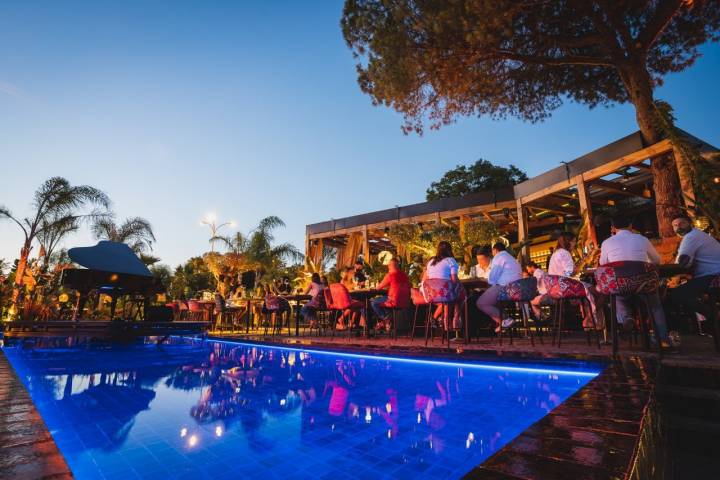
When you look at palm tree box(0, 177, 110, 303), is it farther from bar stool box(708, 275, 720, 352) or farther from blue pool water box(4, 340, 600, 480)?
bar stool box(708, 275, 720, 352)

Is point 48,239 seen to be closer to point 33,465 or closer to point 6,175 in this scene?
point 6,175

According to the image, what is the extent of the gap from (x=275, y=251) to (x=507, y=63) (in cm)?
1395

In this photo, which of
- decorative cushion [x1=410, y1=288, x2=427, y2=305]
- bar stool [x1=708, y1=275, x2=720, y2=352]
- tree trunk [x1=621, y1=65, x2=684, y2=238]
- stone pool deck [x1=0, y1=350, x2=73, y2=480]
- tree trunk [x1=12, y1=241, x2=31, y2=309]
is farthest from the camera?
tree trunk [x1=12, y1=241, x2=31, y2=309]

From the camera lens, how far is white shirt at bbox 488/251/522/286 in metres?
4.95

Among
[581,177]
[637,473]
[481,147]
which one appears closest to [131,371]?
[637,473]

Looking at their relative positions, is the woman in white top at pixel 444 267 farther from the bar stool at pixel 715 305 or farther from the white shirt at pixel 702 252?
the bar stool at pixel 715 305

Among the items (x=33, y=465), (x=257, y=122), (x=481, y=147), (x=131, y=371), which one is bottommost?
(x=131, y=371)

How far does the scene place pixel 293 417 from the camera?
213 centimetres

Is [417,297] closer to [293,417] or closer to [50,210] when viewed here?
[293,417]

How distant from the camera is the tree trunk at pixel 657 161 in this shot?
6980 mm

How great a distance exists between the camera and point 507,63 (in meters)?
9.65

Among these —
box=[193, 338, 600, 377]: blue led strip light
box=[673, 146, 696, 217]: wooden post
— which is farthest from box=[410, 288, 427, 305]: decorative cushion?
box=[673, 146, 696, 217]: wooden post

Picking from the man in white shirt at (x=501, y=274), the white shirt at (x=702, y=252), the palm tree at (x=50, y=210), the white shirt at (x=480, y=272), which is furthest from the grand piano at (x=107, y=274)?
the white shirt at (x=702, y=252)

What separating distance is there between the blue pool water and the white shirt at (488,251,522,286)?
61.4 inches
